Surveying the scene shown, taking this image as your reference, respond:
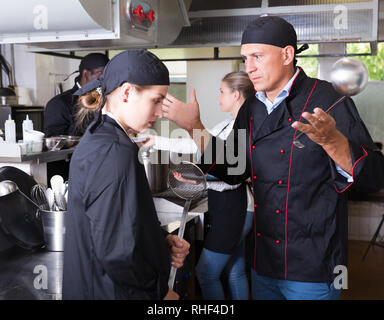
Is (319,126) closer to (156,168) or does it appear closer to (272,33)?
(272,33)

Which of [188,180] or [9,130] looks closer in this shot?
[188,180]

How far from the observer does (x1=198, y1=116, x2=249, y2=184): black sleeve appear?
66.0 inches

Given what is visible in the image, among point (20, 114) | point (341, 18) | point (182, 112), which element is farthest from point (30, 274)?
point (20, 114)

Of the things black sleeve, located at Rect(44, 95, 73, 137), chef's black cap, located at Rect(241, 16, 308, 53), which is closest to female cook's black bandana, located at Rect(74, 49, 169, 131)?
chef's black cap, located at Rect(241, 16, 308, 53)

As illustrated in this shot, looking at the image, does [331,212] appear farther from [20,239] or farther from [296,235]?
[20,239]

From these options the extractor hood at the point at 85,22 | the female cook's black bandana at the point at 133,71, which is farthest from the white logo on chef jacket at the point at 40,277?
the extractor hood at the point at 85,22

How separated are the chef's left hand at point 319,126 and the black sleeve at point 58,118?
2.28 meters

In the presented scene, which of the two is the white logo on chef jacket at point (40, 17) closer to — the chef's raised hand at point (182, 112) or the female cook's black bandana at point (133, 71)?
the chef's raised hand at point (182, 112)

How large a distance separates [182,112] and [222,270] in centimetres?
106

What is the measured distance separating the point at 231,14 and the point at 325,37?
2.16 feet

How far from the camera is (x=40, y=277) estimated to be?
147 cm

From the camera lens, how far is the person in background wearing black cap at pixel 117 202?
3.43 ft

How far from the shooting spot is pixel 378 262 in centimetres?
411

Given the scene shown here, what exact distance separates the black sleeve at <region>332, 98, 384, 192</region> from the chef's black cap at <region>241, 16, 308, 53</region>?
292 mm
